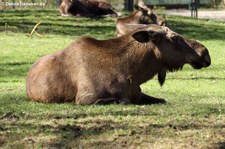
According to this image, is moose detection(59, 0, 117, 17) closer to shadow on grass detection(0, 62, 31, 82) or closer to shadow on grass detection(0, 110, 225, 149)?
shadow on grass detection(0, 62, 31, 82)

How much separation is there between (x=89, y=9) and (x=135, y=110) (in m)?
20.4

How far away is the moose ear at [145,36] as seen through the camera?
1007 cm

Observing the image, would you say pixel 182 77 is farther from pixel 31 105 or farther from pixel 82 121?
pixel 82 121

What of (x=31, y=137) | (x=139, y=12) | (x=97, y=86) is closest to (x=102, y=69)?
(x=97, y=86)

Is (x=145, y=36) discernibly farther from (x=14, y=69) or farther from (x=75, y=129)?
(x=14, y=69)

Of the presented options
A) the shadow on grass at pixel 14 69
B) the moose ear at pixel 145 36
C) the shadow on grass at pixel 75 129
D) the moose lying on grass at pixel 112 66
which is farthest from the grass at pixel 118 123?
the shadow on grass at pixel 14 69

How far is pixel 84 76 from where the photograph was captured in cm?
1001

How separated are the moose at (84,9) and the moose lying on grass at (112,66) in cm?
1811

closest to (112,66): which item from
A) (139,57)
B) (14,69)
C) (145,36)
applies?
(139,57)

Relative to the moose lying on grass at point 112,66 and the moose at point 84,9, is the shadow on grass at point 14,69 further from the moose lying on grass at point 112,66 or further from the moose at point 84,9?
the moose at point 84,9

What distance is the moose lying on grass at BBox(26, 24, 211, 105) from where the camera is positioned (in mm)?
10008

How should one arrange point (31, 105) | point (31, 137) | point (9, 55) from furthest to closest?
point (9, 55) < point (31, 105) < point (31, 137)

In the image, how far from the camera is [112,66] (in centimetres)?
1018

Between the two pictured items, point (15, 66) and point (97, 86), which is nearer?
point (97, 86)
